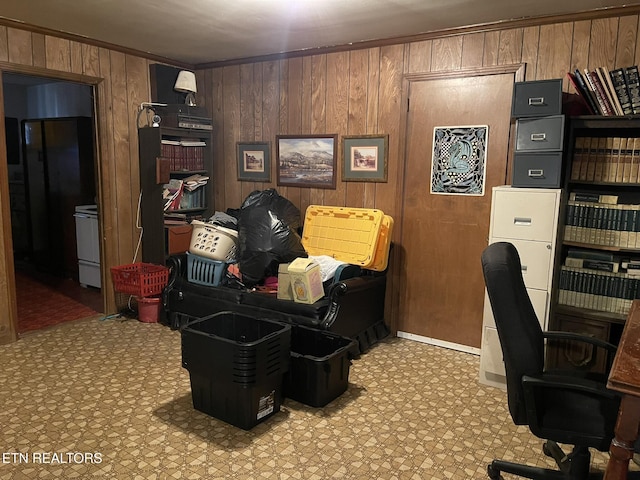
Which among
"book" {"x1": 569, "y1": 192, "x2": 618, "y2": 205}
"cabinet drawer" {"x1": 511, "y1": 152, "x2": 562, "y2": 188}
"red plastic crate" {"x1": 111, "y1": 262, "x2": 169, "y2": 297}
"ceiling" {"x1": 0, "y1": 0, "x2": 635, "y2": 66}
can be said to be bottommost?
"red plastic crate" {"x1": 111, "y1": 262, "x2": 169, "y2": 297}

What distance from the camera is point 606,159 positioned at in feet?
9.34

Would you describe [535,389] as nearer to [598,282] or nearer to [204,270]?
[598,282]

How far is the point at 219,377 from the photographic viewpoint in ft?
8.39

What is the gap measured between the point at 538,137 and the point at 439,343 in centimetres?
178

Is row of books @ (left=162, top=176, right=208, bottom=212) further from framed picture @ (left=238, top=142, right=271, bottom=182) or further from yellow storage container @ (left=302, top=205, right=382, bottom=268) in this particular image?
yellow storage container @ (left=302, top=205, right=382, bottom=268)

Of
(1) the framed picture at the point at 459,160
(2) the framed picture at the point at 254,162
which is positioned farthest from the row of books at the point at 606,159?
(2) the framed picture at the point at 254,162

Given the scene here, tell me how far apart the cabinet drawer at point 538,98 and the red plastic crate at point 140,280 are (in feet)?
10.1

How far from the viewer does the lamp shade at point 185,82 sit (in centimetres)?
454

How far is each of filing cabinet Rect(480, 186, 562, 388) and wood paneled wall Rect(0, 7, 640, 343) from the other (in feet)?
3.20

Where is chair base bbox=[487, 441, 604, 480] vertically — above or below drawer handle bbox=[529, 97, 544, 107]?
below

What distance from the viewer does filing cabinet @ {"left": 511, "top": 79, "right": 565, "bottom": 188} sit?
110 inches

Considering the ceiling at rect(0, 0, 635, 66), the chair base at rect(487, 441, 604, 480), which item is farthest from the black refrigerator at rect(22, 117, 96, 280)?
the chair base at rect(487, 441, 604, 480)

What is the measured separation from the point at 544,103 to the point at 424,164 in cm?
112

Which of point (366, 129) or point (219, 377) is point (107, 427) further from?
point (366, 129)
